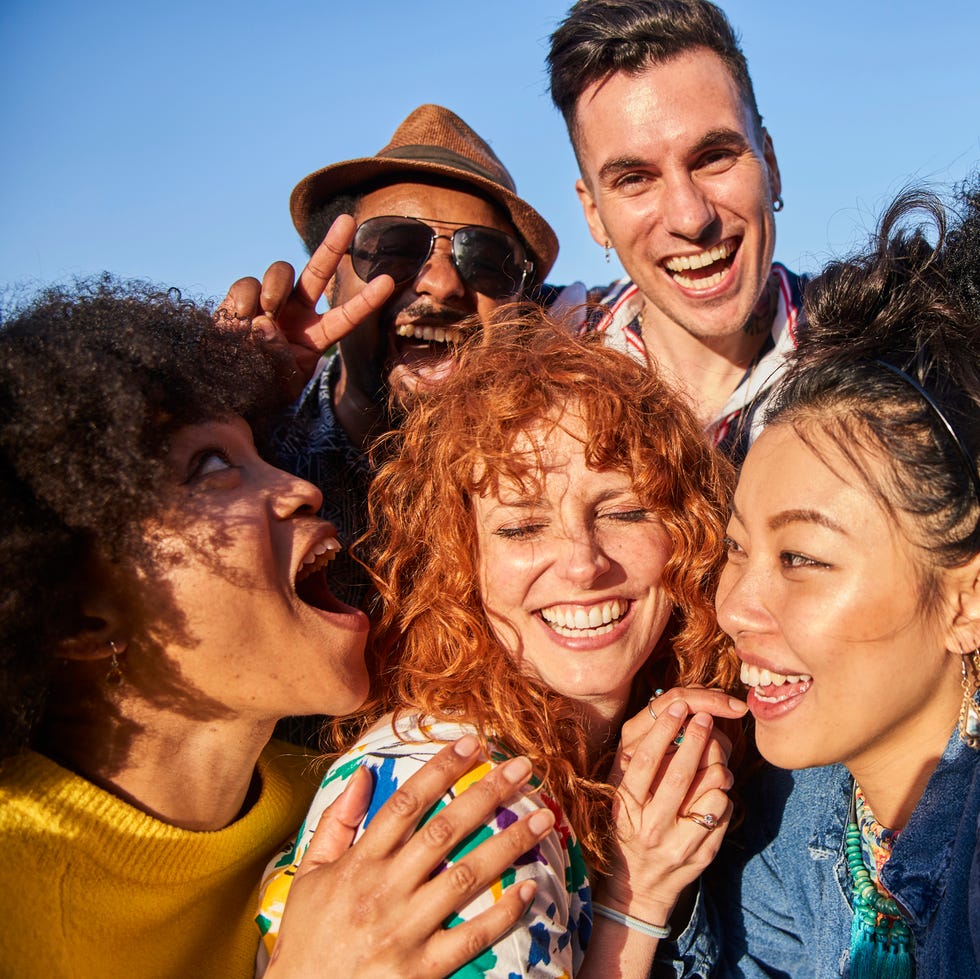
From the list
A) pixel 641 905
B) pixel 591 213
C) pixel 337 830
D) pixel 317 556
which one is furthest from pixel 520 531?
pixel 591 213

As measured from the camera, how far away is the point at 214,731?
2.68 metres

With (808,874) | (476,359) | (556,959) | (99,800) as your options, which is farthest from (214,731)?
(808,874)

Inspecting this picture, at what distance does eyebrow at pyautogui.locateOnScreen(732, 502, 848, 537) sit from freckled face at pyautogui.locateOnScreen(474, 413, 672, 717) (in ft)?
1.62

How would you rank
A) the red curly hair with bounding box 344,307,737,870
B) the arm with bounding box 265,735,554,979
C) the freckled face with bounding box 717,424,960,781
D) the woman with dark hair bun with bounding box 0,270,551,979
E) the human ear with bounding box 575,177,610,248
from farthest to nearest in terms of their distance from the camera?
the human ear with bounding box 575,177,610,248 → the red curly hair with bounding box 344,307,737,870 → the freckled face with bounding box 717,424,960,781 → the woman with dark hair bun with bounding box 0,270,551,979 → the arm with bounding box 265,735,554,979

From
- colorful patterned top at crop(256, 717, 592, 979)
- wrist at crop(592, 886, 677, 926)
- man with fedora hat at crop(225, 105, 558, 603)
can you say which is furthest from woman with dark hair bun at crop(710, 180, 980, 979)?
man with fedora hat at crop(225, 105, 558, 603)

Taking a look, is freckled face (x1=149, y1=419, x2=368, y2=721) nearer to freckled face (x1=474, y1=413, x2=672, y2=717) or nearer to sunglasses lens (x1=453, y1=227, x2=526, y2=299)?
freckled face (x1=474, y1=413, x2=672, y2=717)

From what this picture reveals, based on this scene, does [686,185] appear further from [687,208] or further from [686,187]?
[687,208]

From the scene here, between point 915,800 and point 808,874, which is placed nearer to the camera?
point 915,800

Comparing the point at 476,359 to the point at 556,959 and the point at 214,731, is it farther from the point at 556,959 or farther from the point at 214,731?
the point at 556,959

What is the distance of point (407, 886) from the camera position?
6.91 ft

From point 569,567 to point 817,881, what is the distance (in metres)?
1.22

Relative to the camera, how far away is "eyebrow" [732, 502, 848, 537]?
7.63ft

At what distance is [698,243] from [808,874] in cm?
262

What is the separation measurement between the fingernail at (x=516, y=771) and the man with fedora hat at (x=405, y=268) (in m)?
1.73
